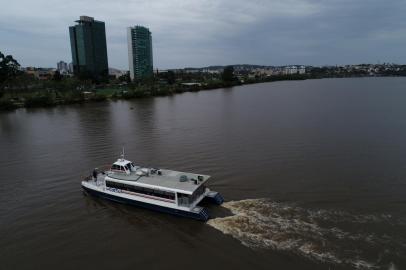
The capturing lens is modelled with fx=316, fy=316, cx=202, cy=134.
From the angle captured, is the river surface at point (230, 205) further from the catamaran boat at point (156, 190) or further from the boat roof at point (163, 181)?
the boat roof at point (163, 181)

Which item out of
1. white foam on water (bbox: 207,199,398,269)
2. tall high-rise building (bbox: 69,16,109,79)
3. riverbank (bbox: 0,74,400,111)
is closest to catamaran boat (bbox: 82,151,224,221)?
white foam on water (bbox: 207,199,398,269)

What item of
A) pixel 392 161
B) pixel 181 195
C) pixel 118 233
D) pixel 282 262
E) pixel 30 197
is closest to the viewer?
pixel 282 262

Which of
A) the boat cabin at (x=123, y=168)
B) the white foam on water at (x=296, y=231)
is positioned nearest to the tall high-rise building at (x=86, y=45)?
the boat cabin at (x=123, y=168)

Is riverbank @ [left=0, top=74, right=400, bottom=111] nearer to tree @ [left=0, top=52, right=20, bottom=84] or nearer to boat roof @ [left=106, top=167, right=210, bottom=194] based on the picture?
tree @ [left=0, top=52, right=20, bottom=84]

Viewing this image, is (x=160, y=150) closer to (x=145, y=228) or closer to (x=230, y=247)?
(x=145, y=228)

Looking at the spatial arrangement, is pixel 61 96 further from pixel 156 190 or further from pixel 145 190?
pixel 156 190

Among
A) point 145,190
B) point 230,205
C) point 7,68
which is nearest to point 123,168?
point 145,190

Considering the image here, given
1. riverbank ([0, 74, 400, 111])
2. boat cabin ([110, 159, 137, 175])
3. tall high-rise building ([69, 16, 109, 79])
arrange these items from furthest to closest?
tall high-rise building ([69, 16, 109, 79]), riverbank ([0, 74, 400, 111]), boat cabin ([110, 159, 137, 175])

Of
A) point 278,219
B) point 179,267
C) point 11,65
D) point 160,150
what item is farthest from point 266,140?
point 11,65
